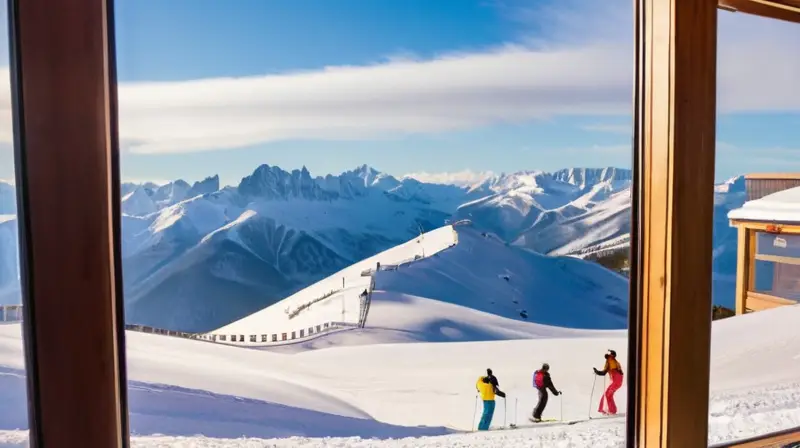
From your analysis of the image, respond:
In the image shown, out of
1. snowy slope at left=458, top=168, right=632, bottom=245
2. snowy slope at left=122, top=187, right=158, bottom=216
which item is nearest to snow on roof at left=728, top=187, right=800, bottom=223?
snowy slope at left=458, top=168, right=632, bottom=245

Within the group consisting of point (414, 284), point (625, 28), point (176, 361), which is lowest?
point (176, 361)

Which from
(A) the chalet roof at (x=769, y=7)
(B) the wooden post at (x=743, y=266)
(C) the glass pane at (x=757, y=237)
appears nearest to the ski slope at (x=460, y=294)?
(C) the glass pane at (x=757, y=237)

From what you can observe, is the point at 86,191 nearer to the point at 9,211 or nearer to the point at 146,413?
the point at 9,211

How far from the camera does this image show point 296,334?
1.34 metres

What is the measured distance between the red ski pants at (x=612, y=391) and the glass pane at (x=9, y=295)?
1.39m

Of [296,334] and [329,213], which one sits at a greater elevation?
[329,213]

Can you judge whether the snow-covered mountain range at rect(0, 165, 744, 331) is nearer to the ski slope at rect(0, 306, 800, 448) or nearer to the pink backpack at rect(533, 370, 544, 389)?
the ski slope at rect(0, 306, 800, 448)

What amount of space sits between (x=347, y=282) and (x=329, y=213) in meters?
0.20

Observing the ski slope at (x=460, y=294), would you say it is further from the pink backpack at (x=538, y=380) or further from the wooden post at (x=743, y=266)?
the wooden post at (x=743, y=266)

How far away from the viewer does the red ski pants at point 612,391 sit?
1.43 m

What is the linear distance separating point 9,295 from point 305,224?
2.11ft

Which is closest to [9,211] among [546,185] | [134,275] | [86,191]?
[86,191]

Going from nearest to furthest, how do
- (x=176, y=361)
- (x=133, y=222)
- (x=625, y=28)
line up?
(x=133, y=222)
(x=176, y=361)
(x=625, y=28)

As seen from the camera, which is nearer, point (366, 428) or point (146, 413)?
point (146, 413)
